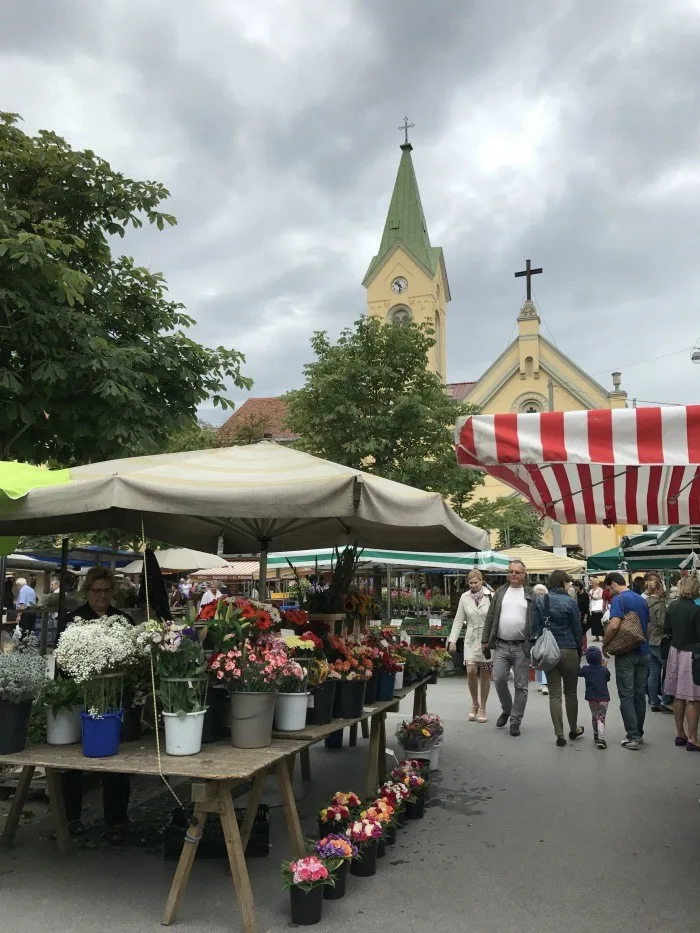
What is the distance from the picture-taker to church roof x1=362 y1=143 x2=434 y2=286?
1944 inches

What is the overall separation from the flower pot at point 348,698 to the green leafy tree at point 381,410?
1611 cm

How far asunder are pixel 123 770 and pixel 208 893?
105 cm

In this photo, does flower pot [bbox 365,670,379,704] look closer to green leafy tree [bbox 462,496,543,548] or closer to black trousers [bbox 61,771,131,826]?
black trousers [bbox 61,771,131,826]

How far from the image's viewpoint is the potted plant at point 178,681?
3996 mm

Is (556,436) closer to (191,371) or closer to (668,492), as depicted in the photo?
(668,492)

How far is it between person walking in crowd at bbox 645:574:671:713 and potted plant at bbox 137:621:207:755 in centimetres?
747

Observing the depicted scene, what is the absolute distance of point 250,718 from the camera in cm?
419

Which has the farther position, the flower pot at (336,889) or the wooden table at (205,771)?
the flower pot at (336,889)

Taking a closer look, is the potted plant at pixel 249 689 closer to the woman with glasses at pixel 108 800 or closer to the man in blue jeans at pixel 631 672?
the woman with glasses at pixel 108 800

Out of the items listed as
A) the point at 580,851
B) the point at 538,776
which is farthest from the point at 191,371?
the point at 580,851

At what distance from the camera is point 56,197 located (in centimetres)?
812

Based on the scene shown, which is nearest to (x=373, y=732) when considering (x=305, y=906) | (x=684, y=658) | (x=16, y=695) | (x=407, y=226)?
(x=305, y=906)

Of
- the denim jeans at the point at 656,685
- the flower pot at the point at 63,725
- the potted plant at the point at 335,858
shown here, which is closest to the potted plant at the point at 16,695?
the flower pot at the point at 63,725

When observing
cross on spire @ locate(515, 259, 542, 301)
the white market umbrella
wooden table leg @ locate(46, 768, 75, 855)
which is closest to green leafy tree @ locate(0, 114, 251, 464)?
the white market umbrella
